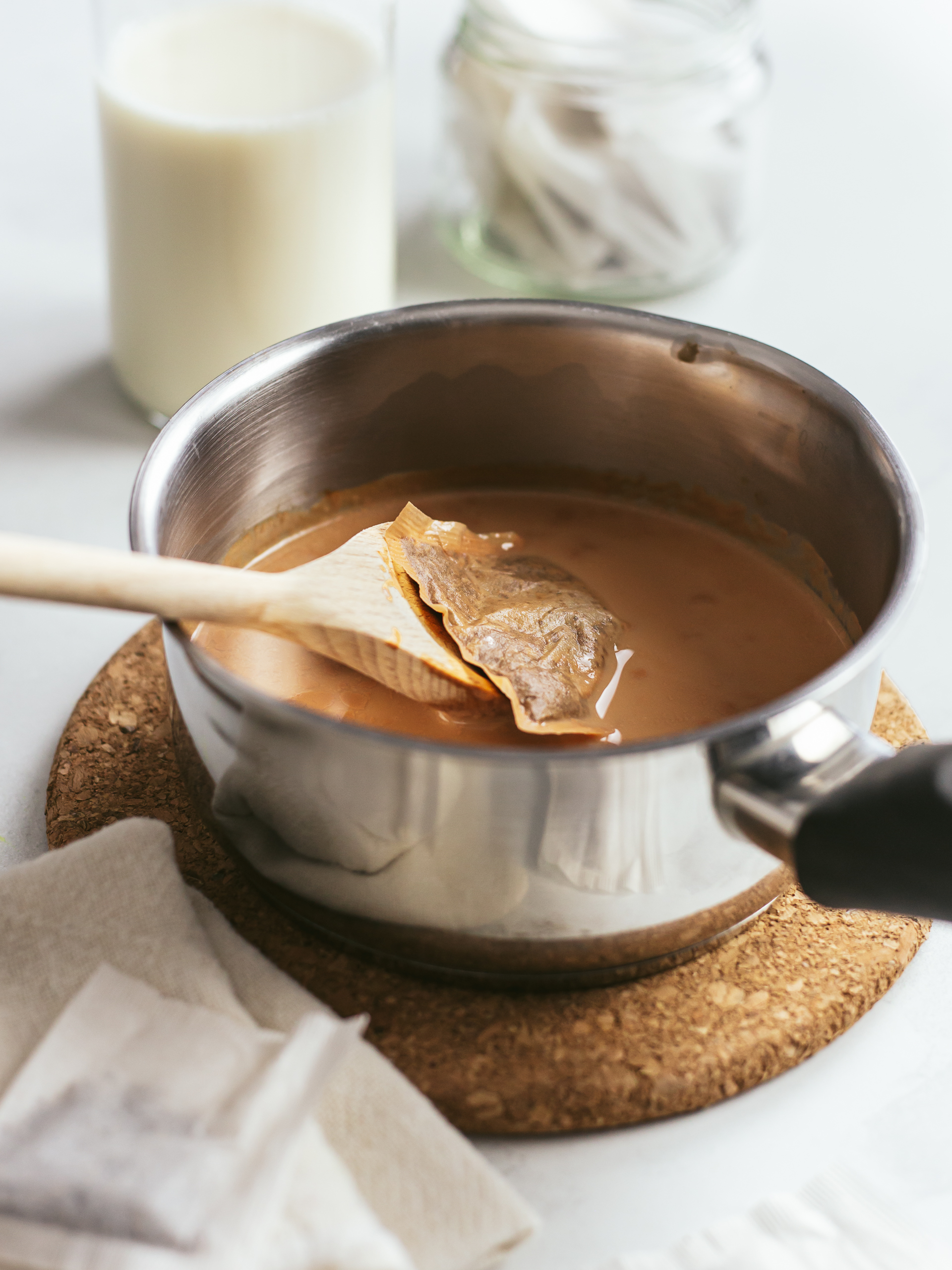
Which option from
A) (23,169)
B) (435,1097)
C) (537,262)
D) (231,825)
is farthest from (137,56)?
(435,1097)

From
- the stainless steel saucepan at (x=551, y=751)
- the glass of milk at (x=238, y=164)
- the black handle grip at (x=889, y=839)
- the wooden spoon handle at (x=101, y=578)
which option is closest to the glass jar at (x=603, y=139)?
the glass of milk at (x=238, y=164)

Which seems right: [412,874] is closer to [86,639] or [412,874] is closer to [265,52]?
[86,639]

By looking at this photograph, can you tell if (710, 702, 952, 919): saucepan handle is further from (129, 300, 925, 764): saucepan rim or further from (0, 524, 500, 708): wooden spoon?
(0, 524, 500, 708): wooden spoon

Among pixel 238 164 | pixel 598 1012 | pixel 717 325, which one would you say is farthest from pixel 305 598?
pixel 717 325

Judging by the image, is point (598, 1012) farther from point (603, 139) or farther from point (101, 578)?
point (603, 139)

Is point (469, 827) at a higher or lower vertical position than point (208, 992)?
higher

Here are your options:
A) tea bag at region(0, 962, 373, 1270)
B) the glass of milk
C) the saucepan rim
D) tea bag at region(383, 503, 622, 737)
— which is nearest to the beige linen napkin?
tea bag at region(0, 962, 373, 1270)

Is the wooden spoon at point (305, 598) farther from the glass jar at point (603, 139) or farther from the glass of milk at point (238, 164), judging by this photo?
the glass jar at point (603, 139)
